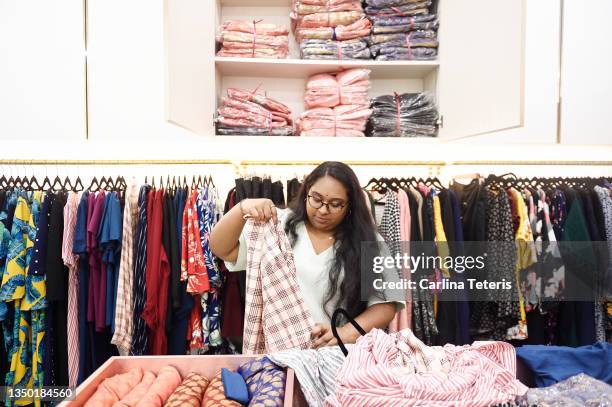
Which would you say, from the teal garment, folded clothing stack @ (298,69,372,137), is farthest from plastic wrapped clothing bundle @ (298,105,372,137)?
the teal garment

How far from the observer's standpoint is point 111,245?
2.16 metres

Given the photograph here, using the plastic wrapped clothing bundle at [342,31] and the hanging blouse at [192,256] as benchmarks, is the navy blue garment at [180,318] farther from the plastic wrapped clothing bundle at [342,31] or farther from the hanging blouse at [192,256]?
the plastic wrapped clothing bundle at [342,31]

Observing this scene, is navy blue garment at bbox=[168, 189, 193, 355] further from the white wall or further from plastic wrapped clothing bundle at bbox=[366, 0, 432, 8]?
plastic wrapped clothing bundle at bbox=[366, 0, 432, 8]

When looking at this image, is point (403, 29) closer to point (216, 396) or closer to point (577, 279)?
point (577, 279)

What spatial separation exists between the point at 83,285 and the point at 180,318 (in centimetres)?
55

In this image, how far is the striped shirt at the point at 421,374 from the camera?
27.6 inches

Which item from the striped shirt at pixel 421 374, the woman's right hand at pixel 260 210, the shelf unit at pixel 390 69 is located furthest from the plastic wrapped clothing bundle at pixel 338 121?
the striped shirt at pixel 421 374

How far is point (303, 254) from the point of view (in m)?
1.66

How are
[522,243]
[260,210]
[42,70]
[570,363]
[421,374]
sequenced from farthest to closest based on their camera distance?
[42,70] < [522,243] < [260,210] < [570,363] < [421,374]

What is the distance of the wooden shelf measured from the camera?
2441 mm

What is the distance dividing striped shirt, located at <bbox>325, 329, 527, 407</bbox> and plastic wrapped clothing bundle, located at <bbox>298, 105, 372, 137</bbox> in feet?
5.73

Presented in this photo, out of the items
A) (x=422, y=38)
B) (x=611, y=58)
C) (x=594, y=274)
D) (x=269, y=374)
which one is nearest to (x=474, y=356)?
(x=269, y=374)

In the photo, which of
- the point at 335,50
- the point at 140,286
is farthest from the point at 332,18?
the point at 140,286

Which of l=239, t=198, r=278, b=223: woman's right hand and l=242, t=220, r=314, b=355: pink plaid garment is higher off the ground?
l=239, t=198, r=278, b=223: woman's right hand
